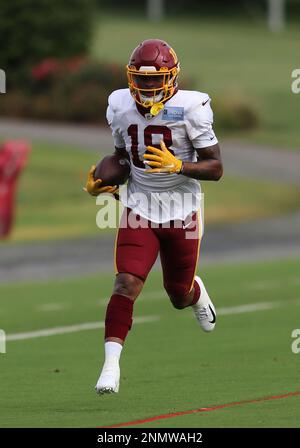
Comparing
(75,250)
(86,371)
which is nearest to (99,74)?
(75,250)

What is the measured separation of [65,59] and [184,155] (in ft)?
95.8

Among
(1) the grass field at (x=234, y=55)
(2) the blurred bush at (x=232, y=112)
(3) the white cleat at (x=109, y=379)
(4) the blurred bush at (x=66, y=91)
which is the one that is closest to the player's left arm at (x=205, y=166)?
(3) the white cleat at (x=109, y=379)

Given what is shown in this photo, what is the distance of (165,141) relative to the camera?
32.3 ft

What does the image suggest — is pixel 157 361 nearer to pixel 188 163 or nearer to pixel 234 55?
pixel 188 163

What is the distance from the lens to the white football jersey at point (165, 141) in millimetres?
9789

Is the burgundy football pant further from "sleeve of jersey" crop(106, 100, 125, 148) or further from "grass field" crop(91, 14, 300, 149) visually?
"grass field" crop(91, 14, 300, 149)

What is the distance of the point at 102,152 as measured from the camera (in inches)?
1366

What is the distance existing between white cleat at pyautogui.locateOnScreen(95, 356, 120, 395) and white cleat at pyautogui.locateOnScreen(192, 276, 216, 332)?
1981 mm

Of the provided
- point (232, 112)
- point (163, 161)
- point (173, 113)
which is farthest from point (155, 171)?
point (232, 112)

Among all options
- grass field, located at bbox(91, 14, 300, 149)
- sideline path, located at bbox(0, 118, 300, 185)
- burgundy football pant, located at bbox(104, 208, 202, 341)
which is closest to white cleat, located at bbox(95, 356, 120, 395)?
burgundy football pant, located at bbox(104, 208, 202, 341)

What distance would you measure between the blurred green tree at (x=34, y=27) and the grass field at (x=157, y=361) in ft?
62.2

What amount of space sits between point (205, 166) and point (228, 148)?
89.6 feet

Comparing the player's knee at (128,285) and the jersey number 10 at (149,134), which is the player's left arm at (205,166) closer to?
the jersey number 10 at (149,134)

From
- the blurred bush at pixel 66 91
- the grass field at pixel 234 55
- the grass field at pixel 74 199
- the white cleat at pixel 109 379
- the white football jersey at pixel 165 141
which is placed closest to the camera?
the white cleat at pixel 109 379
